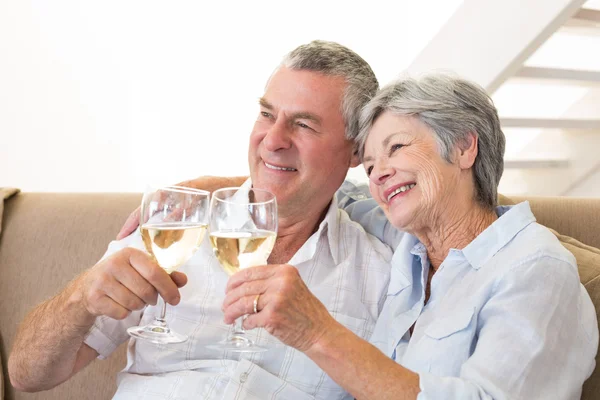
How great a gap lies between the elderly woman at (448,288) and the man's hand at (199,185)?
1.39 ft

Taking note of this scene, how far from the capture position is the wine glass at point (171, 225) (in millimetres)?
1168

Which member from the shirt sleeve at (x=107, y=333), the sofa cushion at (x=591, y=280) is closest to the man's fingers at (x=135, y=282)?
the shirt sleeve at (x=107, y=333)

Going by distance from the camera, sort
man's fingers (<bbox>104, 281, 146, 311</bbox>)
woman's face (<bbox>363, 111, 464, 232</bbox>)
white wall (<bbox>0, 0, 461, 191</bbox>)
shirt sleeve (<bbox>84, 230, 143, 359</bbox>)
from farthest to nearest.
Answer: white wall (<bbox>0, 0, 461, 191</bbox>) → shirt sleeve (<bbox>84, 230, 143, 359</bbox>) → woman's face (<bbox>363, 111, 464, 232</bbox>) → man's fingers (<bbox>104, 281, 146, 311</bbox>)

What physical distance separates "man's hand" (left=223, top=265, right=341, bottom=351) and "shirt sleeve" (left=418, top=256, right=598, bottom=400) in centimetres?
21

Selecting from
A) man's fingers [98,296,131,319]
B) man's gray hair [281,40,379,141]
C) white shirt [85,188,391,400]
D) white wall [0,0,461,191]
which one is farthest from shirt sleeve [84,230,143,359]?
white wall [0,0,461,191]

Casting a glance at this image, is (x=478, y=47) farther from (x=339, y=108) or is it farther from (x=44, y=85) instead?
(x=44, y=85)

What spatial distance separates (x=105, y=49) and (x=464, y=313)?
349 centimetres

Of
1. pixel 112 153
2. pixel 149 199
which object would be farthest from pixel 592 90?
pixel 149 199

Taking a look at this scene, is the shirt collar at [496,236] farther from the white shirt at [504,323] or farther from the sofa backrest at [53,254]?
the sofa backrest at [53,254]

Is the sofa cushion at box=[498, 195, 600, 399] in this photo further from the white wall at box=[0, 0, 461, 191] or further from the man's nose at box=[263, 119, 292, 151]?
the white wall at box=[0, 0, 461, 191]

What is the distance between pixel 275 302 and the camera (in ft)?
3.75

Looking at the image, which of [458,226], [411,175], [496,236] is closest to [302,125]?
[411,175]

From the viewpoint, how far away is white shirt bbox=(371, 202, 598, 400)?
3.95 ft

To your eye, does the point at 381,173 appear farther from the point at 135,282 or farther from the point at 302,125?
the point at 135,282
